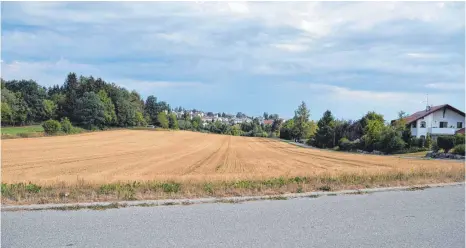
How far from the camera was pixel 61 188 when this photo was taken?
8164 millimetres

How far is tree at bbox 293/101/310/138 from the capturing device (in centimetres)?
12181

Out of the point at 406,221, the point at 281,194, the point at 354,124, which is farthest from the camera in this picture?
the point at 354,124

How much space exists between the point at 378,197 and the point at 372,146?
54595mm

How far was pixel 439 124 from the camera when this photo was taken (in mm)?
61594

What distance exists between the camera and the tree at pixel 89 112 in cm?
10306

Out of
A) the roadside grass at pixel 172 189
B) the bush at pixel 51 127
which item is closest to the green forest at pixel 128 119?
the bush at pixel 51 127

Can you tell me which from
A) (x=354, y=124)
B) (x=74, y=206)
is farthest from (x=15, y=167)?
(x=354, y=124)

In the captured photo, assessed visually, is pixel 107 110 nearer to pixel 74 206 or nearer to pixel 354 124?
pixel 354 124

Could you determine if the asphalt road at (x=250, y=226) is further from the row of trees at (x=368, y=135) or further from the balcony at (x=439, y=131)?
the balcony at (x=439, y=131)

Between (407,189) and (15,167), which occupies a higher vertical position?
(407,189)

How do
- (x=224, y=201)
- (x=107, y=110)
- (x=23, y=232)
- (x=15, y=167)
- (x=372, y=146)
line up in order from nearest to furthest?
(x=23, y=232) → (x=224, y=201) → (x=15, y=167) → (x=372, y=146) → (x=107, y=110)

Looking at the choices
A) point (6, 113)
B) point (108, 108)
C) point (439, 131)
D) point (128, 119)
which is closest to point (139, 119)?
point (128, 119)

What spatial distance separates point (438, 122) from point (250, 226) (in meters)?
63.3

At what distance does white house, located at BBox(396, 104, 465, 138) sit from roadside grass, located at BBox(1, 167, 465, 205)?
55022mm
